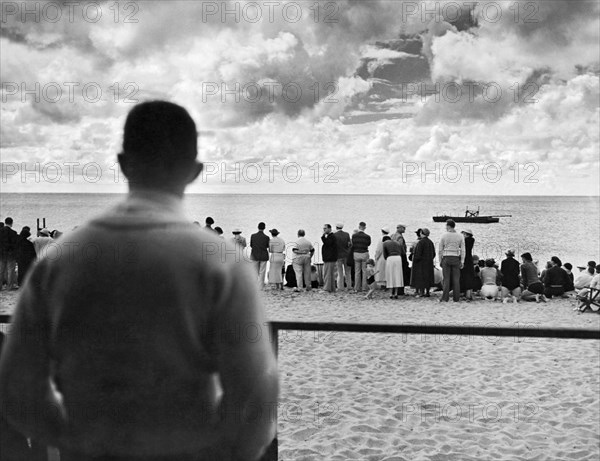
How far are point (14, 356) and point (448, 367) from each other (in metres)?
7.81

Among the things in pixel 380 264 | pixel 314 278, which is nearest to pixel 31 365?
pixel 380 264

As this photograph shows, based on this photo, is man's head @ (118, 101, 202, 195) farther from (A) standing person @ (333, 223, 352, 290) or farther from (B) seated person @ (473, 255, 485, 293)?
(B) seated person @ (473, 255, 485, 293)

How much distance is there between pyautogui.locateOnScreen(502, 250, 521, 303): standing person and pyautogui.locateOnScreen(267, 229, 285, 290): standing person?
5408mm

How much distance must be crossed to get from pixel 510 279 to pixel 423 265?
2.11 metres

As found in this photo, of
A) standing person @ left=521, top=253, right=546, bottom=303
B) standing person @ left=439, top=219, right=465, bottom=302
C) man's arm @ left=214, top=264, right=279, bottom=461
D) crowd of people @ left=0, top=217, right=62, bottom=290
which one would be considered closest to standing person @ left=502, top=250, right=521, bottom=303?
standing person @ left=521, top=253, right=546, bottom=303

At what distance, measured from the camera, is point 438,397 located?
6.93m

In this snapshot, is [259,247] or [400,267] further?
[259,247]

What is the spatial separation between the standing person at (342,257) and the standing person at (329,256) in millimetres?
171

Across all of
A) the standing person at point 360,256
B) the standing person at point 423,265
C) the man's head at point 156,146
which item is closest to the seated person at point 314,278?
the standing person at point 360,256

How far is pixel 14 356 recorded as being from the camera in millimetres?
1089

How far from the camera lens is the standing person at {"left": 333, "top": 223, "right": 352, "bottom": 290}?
14.6m

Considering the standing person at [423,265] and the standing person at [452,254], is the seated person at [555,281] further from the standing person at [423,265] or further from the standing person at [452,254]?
the standing person at [423,265]

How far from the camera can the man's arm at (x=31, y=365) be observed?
1072 mm

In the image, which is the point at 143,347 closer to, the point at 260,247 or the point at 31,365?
the point at 31,365
